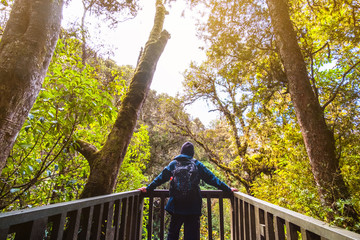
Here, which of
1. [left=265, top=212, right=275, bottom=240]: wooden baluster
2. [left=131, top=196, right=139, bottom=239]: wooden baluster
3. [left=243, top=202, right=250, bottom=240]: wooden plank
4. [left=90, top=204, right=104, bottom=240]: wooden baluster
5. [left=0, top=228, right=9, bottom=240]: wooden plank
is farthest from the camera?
[left=131, top=196, right=139, bottom=239]: wooden baluster

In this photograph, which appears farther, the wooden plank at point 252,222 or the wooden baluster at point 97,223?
the wooden plank at point 252,222

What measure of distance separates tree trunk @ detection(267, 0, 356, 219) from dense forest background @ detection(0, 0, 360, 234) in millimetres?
19

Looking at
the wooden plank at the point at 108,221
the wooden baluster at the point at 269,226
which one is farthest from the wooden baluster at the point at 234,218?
the wooden plank at the point at 108,221

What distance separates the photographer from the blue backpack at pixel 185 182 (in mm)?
2096

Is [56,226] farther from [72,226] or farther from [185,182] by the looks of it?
[185,182]

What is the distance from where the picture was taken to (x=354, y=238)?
0.66 meters

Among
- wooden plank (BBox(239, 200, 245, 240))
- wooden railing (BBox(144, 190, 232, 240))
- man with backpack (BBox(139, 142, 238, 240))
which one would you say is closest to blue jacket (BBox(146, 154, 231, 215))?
man with backpack (BBox(139, 142, 238, 240))

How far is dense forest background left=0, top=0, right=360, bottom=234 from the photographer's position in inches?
74.2

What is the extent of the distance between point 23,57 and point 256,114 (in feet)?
16.2

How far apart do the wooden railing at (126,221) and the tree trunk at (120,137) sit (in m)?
0.27

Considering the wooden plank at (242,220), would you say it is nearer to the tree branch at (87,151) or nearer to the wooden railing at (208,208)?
the wooden railing at (208,208)

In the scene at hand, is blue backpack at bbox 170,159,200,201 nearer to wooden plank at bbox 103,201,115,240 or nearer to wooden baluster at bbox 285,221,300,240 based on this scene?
wooden plank at bbox 103,201,115,240

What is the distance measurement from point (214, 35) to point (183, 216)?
465cm

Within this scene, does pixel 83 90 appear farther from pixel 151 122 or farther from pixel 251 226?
pixel 151 122
